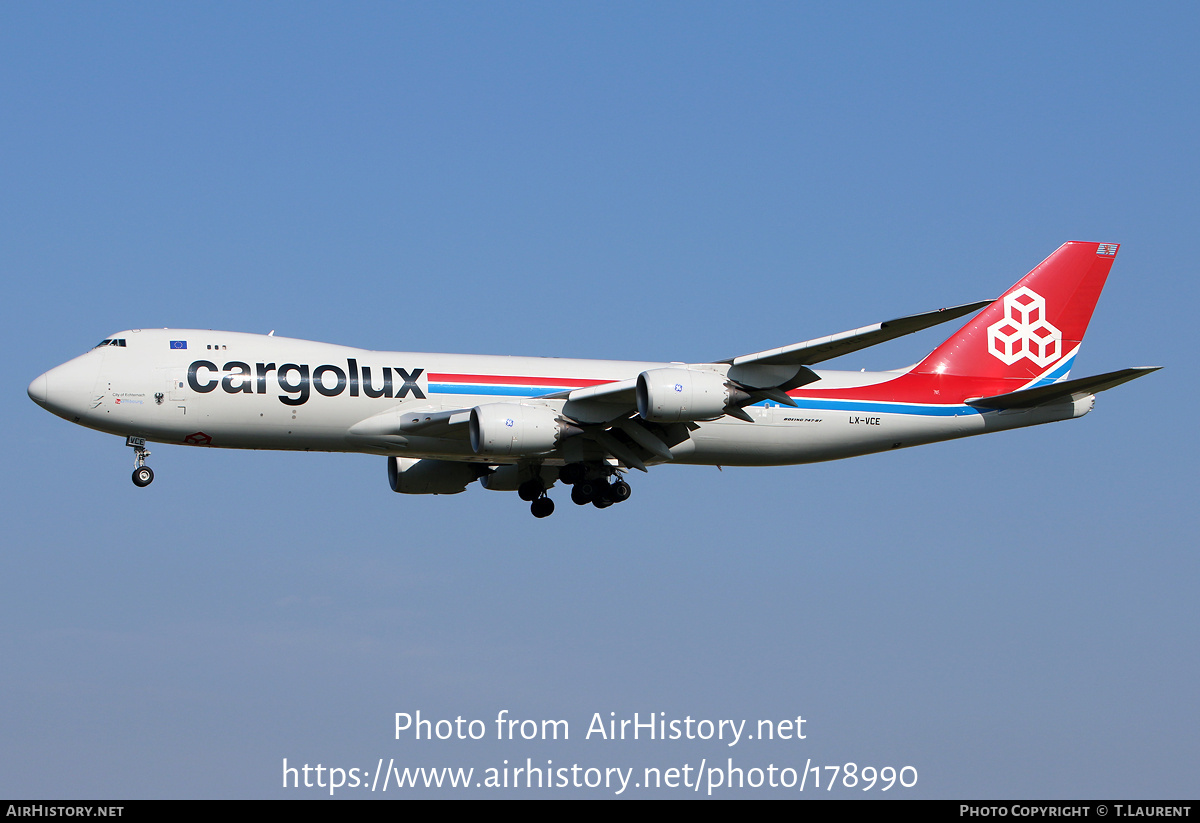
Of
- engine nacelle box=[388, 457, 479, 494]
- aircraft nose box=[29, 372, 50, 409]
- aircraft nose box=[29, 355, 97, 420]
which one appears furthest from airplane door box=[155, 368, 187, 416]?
engine nacelle box=[388, 457, 479, 494]

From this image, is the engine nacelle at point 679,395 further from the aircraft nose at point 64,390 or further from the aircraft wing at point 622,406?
the aircraft nose at point 64,390

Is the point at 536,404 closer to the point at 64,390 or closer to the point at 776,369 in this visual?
Result: the point at 776,369

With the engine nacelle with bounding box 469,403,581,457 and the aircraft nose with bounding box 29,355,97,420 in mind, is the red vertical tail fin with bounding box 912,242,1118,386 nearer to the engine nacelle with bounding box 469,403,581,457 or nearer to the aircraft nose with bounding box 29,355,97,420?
the engine nacelle with bounding box 469,403,581,457

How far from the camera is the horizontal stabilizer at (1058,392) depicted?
3575cm

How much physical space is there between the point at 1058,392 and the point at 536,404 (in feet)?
48.6

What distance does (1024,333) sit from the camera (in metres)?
42.7

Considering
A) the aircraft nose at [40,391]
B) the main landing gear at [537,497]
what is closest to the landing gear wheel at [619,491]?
the main landing gear at [537,497]

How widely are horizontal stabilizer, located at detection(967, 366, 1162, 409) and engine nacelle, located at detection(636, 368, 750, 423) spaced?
10.0 metres

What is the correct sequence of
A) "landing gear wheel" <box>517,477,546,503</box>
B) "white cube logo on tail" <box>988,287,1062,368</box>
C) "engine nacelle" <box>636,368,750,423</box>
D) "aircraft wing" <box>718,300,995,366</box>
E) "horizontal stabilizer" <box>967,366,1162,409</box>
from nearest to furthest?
"aircraft wing" <box>718,300,995,366</box>
"engine nacelle" <box>636,368,750,423</box>
"horizontal stabilizer" <box>967,366,1162,409</box>
"landing gear wheel" <box>517,477,546,503</box>
"white cube logo on tail" <box>988,287,1062,368</box>

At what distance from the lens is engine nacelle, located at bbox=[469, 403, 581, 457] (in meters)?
34.3

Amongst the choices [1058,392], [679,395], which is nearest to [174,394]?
[679,395]

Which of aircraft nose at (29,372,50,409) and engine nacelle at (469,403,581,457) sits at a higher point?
aircraft nose at (29,372,50,409)

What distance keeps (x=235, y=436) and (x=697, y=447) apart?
1250 centimetres

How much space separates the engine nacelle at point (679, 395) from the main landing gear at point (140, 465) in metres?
12.8
